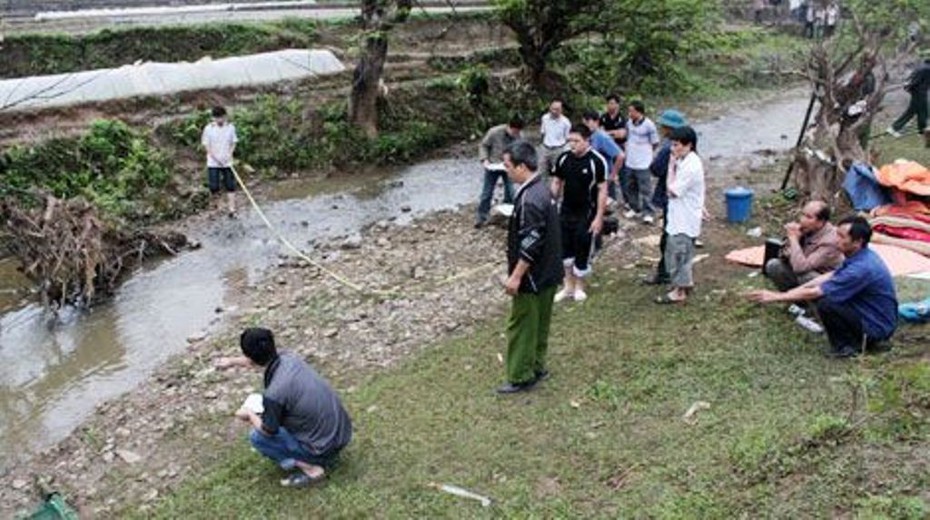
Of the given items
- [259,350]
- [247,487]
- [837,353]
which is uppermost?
[259,350]

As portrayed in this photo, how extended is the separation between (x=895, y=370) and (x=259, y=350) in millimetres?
4824

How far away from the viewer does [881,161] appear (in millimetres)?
15016

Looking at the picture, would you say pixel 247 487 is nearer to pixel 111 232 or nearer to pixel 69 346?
pixel 69 346

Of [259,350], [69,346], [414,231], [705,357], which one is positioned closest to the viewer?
[259,350]

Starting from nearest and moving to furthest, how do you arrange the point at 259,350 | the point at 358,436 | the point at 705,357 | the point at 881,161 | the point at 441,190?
the point at 259,350
the point at 358,436
the point at 705,357
the point at 881,161
the point at 441,190

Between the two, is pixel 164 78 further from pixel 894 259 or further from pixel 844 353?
pixel 844 353

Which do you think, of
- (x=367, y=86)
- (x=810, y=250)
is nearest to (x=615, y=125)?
(x=810, y=250)

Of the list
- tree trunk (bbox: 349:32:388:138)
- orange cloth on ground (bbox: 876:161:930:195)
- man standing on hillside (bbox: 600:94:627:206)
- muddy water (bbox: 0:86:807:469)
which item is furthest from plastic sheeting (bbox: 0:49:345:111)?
orange cloth on ground (bbox: 876:161:930:195)

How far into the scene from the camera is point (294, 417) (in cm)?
648

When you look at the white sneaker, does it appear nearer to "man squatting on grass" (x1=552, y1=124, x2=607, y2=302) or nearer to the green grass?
"man squatting on grass" (x1=552, y1=124, x2=607, y2=302)

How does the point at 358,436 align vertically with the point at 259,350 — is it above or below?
below

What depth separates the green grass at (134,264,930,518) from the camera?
5695mm

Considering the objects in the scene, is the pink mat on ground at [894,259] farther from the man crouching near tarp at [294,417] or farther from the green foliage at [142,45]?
the green foliage at [142,45]

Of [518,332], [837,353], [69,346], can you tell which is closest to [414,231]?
[69,346]
